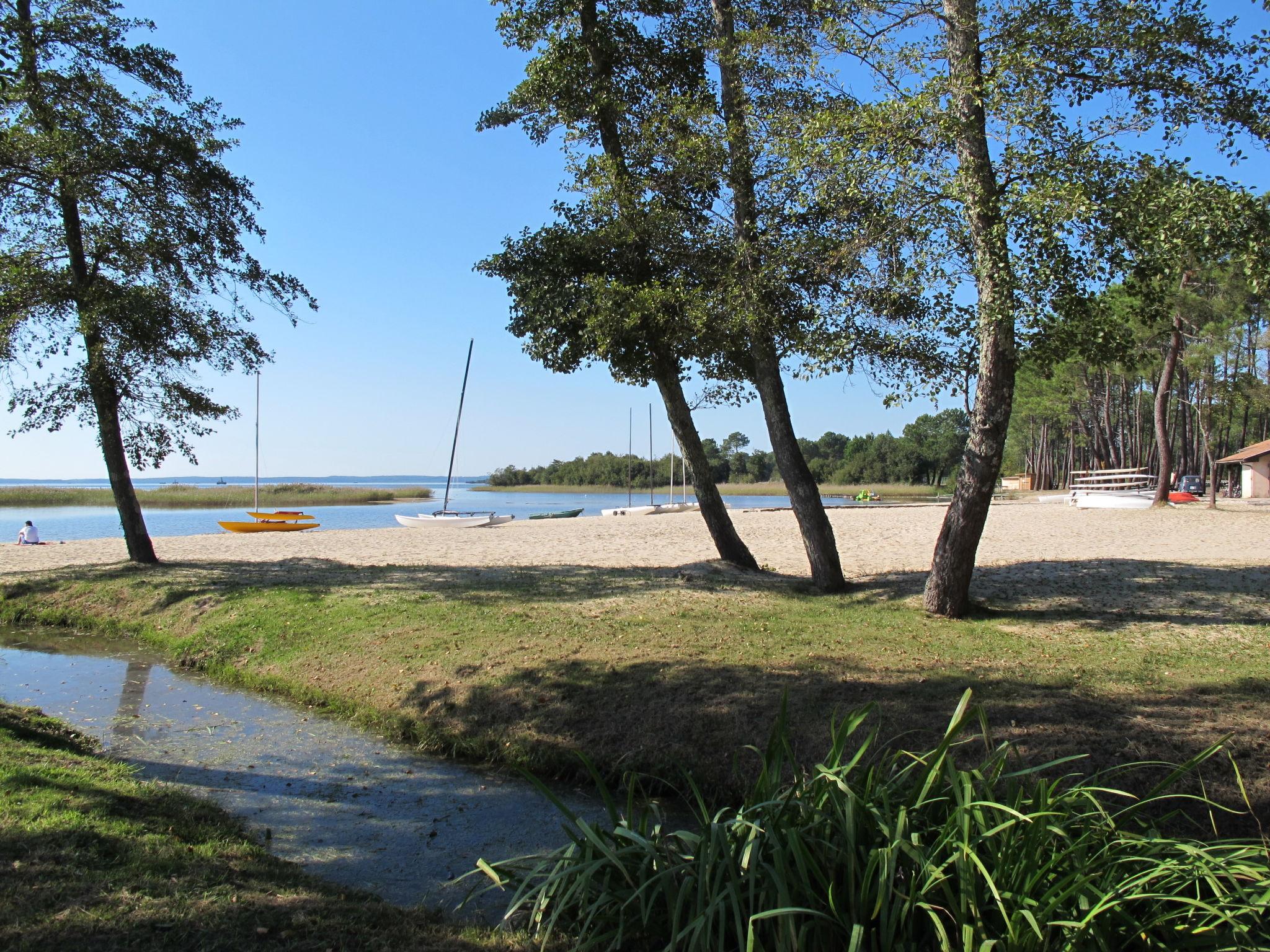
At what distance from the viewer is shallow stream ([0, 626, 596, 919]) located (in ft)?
16.0

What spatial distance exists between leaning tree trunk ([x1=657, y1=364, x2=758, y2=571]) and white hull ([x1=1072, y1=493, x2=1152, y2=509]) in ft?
67.4

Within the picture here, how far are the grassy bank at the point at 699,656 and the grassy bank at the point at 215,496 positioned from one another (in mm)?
51171

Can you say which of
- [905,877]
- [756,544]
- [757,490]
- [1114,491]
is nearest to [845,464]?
[757,490]

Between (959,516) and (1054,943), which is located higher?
(959,516)

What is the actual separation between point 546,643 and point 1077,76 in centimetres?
746

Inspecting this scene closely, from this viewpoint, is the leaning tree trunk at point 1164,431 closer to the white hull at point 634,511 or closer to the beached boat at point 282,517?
the white hull at point 634,511

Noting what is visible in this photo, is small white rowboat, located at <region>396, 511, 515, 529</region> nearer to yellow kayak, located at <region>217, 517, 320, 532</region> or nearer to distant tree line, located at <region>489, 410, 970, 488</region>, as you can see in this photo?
yellow kayak, located at <region>217, 517, 320, 532</region>

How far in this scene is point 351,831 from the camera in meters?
5.27

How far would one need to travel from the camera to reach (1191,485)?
4691 cm

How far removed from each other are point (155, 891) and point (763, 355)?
9466 mm

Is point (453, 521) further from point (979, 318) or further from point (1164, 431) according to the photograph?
point (979, 318)

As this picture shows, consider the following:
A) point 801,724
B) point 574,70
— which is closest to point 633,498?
point 574,70

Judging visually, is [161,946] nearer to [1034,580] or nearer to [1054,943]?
[1054,943]

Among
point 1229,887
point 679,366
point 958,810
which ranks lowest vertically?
point 1229,887
